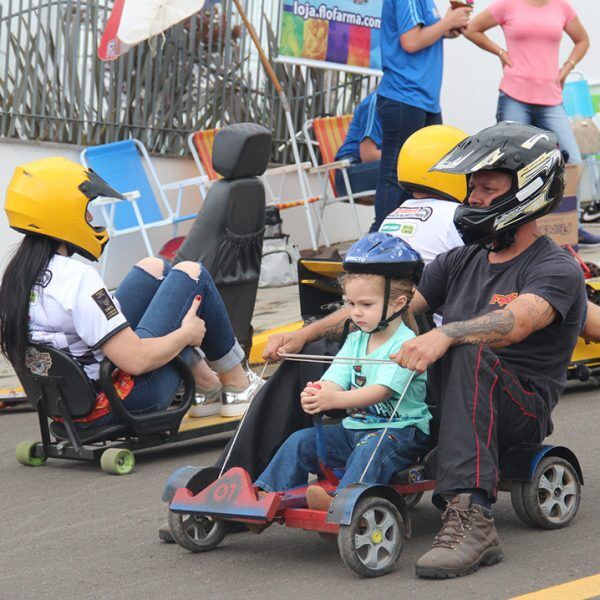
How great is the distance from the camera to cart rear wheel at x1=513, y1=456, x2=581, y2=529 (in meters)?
4.60

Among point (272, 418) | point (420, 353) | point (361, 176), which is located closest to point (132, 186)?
point (361, 176)

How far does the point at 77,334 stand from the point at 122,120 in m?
6.39

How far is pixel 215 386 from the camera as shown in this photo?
22.3 ft

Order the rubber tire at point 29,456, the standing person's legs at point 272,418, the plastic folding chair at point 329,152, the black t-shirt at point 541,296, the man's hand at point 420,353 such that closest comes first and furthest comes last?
the man's hand at point 420,353 → the black t-shirt at point 541,296 → the standing person's legs at point 272,418 → the rubber tire at point 29,456 → the plastic folding chair at point 329,152

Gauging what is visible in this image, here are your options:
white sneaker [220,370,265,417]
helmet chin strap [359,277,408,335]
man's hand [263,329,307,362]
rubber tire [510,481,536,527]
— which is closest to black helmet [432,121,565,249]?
helmet chin strap [359,277,408,335]

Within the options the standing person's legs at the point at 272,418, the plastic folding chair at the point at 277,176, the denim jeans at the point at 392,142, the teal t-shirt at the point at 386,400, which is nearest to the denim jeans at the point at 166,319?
the standing person's legs at the point at 272,418

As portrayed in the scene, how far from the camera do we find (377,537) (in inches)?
169

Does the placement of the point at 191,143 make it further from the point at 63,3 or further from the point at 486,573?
the point at 486,573

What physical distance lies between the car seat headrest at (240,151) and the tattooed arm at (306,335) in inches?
96.0

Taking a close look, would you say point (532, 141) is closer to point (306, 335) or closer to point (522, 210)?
point (522, 210)

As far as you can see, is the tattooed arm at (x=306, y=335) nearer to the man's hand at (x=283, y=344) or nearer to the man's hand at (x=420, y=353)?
the man's hand at (x=283, y=344)

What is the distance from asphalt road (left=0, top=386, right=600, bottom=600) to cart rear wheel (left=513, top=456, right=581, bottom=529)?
0.17 feet

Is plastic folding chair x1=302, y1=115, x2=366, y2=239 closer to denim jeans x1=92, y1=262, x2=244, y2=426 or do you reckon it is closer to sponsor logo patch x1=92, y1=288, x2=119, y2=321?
denim jeans x1=92, y1=262, x2=244, y2=426

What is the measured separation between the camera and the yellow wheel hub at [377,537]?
168 inches
